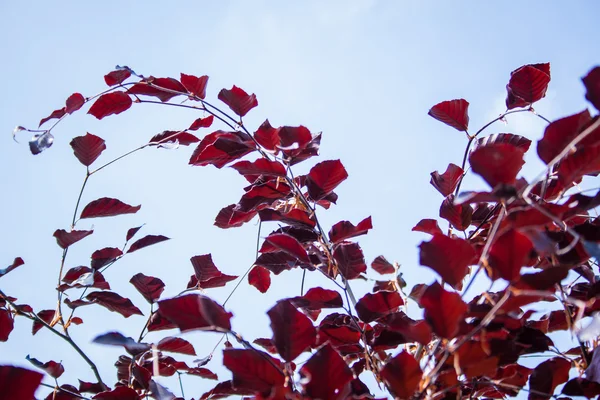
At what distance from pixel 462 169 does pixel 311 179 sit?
37cm

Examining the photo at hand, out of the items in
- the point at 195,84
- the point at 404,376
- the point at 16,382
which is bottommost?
the point at 404,376

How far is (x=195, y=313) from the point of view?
728mm

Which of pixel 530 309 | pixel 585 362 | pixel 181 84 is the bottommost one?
pixel 585 362

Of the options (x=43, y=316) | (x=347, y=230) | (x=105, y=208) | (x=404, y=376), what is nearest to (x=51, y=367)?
(x=43, y=316)

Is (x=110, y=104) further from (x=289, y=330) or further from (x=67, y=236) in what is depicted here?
(x=289, y=330)

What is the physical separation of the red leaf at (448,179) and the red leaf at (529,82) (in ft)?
0.73

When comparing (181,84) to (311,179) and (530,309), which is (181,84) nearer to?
(311,179)

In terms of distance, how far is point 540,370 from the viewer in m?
0.87

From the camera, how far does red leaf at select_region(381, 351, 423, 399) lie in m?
0.67

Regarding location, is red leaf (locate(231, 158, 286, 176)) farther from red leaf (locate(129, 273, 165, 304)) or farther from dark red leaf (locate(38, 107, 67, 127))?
dark red leaf (locate(38, 107, 67, 127))

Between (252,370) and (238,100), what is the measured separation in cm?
72

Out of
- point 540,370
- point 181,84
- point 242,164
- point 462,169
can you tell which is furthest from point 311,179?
point 540,370

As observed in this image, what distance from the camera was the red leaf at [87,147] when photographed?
4.38ft

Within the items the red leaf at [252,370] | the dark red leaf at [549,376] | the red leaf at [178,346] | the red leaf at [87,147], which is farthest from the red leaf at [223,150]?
the dark red leaf at [549,376]
